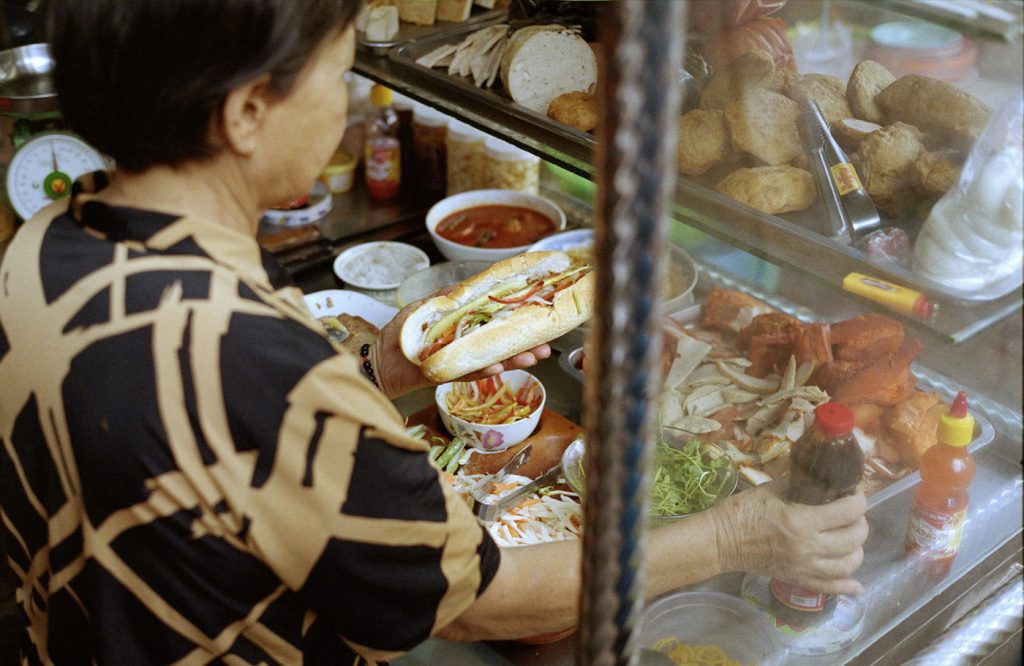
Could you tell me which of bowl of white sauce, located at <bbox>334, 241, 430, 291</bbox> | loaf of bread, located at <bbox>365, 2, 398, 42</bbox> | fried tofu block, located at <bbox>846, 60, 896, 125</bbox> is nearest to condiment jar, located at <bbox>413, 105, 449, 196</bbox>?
bowl of white sauce, located at <bbox>334, 241, 430, 291</bbox>

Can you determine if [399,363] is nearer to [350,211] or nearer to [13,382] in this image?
[13,382]

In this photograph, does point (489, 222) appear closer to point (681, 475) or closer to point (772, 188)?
point (681, 475)

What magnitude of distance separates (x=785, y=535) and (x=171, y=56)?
1.12 m

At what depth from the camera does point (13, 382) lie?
4.12ft

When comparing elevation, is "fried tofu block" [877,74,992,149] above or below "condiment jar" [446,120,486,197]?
above

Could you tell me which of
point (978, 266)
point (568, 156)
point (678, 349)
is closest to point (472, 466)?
point (678, 349)

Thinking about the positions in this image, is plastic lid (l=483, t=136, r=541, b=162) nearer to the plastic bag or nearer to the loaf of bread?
the loaf of bread

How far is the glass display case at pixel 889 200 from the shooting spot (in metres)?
1.43

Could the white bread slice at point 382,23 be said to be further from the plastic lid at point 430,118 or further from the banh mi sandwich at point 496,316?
the banh mi sandwich at point 496,316

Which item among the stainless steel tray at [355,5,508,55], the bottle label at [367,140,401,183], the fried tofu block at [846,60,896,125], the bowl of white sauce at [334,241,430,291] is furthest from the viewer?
the bottle label at [367,140,401,183]

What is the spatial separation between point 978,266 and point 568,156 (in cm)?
86

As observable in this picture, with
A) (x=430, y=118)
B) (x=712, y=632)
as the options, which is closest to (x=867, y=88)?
(x=712, y=632)

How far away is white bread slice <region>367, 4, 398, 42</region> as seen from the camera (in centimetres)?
258

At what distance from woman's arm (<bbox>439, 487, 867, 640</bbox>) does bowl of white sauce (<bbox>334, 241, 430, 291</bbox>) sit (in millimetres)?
1470
